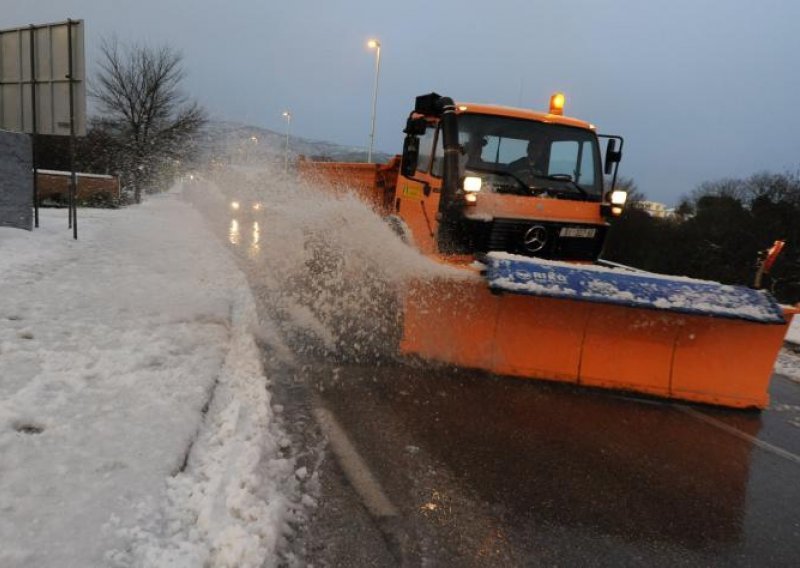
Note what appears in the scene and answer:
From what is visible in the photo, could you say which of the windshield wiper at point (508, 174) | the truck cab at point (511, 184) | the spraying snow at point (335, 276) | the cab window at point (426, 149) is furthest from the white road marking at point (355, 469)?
the cab window at point (426, 149)

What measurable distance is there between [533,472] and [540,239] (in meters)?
3.06

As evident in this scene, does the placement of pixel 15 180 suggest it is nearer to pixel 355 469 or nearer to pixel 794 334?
pixel 355 469

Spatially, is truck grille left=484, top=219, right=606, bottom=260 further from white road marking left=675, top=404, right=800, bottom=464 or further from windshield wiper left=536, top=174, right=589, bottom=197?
white road marking left=675, top=404, right=800, bottom=464

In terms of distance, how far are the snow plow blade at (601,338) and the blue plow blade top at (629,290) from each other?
0.09 ft

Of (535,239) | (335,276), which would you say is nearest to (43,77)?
(335,276)

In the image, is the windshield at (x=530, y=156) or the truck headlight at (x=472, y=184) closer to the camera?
the truck headlight at (x=472, y=184)

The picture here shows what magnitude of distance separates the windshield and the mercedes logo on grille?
397 millimetres

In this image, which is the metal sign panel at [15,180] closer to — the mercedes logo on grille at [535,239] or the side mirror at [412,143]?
the side mirror at [412,143]

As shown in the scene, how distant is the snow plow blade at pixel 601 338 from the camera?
5.12 metres

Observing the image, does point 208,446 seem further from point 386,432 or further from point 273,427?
point 386,432

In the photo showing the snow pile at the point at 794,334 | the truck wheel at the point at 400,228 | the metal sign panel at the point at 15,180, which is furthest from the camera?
the metal sign panel at the point at 15,180

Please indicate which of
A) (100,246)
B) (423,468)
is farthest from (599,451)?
(100,246)

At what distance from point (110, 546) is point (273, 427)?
1.54m

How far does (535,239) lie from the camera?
612 centimetres
